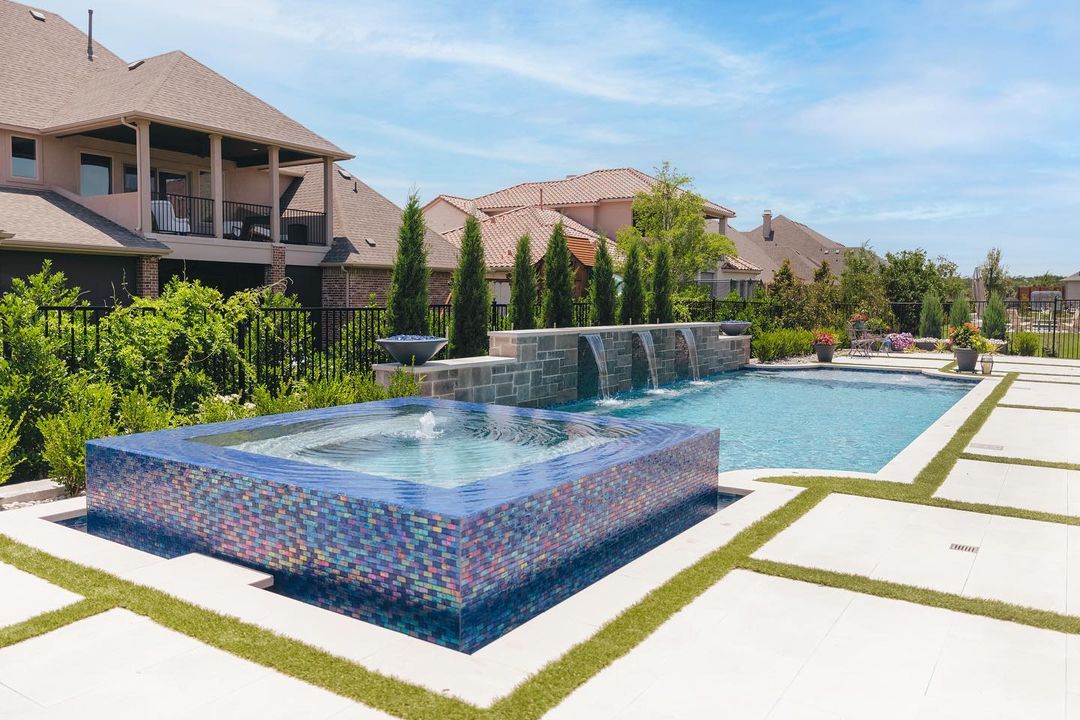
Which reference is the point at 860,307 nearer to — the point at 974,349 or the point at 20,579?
the point at 974,349

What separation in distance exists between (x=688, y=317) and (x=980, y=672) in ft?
62.6

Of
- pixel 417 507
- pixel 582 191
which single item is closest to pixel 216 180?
pixel 417 507

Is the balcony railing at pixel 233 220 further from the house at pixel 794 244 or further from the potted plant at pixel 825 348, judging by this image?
the house at pixel 794 244

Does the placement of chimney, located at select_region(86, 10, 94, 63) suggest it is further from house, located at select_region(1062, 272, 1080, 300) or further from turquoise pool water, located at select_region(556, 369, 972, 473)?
house, located at select_region(1062, 272, 1080, 300)

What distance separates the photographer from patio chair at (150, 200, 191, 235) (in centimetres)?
2053

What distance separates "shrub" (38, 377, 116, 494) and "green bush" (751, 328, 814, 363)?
1831cm

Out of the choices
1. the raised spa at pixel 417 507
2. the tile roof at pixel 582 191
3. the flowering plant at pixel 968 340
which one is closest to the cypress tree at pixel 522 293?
the raised spa at pixel 417 507

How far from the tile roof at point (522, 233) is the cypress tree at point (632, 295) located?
35.3ft

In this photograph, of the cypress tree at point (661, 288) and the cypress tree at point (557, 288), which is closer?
the cypress tree at point (557, 288)

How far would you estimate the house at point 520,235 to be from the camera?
1176 inches

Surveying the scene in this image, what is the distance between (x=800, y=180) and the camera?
38.8 metres

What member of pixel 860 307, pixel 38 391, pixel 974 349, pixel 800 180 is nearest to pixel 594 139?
pixel 800 180

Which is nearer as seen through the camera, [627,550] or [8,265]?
[627,550]

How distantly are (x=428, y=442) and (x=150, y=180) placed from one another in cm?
1879
